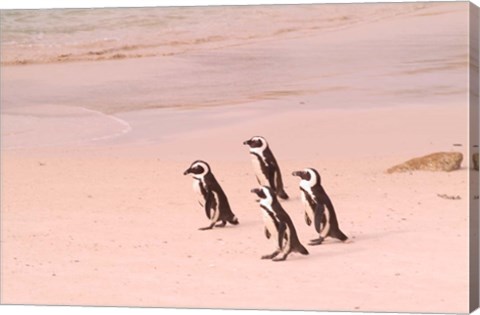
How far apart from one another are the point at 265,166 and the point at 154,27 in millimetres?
1008

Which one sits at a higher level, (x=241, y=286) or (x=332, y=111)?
(x=332, y=111)

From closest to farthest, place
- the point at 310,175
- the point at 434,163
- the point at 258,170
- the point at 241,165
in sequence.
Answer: the point at 434,163 → the point at 310,175 → the point at 258,170 → the point at 241,165

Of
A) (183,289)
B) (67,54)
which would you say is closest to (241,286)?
(183,289)

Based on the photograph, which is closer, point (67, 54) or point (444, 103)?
point (444, 103)

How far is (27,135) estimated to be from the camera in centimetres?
1081

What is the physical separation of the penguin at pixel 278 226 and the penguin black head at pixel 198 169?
42 centimetres

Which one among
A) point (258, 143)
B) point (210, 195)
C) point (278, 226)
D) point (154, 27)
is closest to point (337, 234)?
point (278, 226)

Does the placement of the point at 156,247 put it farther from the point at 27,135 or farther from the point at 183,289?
the point at 27,135

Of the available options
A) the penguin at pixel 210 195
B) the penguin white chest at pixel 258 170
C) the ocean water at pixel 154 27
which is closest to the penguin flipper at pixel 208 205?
the penguin at pixel 210 195

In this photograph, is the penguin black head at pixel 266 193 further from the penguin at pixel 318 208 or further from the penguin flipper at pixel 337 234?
the penguin flipper at pixel 337 234

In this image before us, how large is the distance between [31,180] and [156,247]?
899 millimetres

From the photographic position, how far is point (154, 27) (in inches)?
415

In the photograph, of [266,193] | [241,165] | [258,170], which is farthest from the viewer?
[241,165]

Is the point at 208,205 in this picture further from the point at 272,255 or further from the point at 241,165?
the point at 272,255
